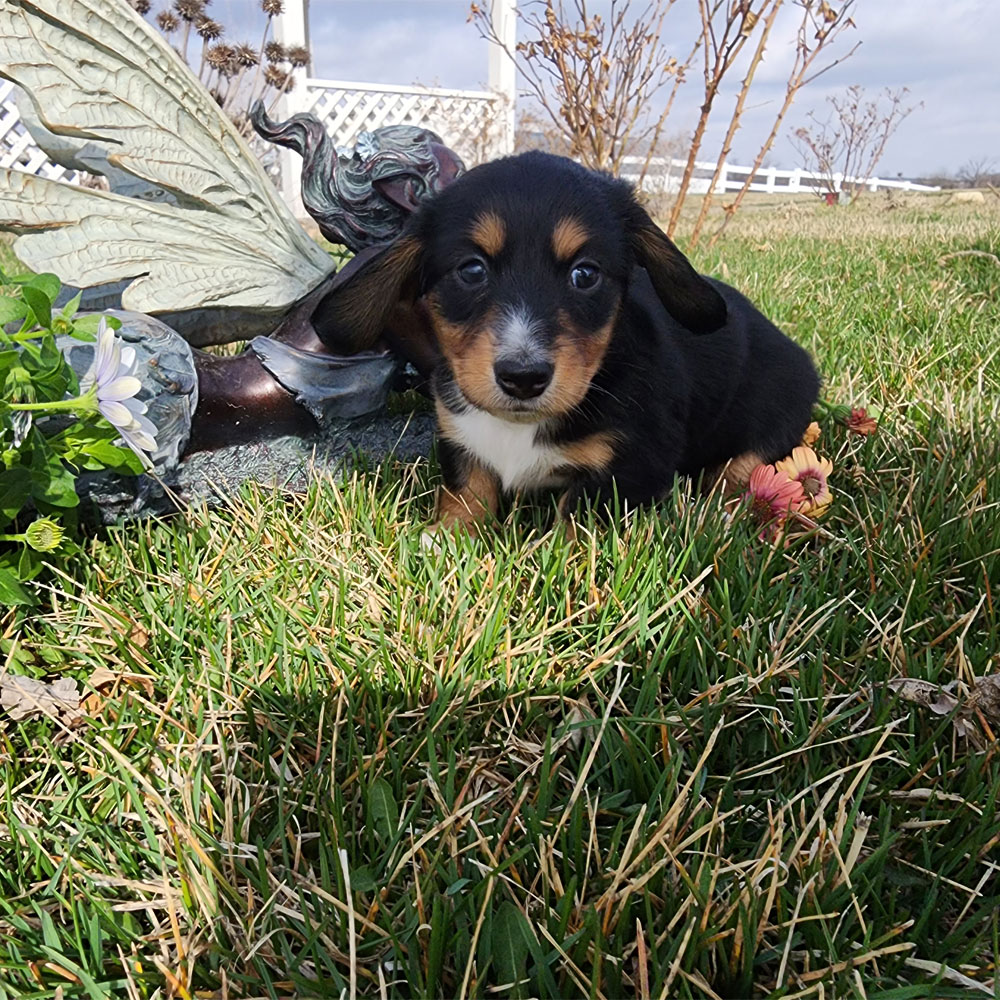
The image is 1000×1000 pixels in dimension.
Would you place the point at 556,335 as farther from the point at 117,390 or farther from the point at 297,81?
the point at 297,81

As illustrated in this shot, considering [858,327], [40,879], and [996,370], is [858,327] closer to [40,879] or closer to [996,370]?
[996,370]

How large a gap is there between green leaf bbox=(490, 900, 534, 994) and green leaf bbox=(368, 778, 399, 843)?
0.81 feet

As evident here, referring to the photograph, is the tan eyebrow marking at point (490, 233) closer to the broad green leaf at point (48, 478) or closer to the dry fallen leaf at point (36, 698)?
the broad green leaf at point (48, 478)

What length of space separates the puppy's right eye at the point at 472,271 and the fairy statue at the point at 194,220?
0.28m

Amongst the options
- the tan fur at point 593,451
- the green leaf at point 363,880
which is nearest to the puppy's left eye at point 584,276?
the tan fur at point 593,451

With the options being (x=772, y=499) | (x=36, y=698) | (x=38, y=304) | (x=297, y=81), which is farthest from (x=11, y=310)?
(x=297, y=81)

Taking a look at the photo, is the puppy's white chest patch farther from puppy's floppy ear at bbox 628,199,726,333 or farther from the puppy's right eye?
puppy's floppy ear at bbox 628,199,726,333

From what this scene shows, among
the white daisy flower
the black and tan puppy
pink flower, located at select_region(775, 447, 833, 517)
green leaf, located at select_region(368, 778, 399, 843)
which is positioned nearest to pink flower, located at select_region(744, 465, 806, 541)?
pink flower, located at select_region(775, 447, 833, 517)

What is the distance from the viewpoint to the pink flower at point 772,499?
240cm

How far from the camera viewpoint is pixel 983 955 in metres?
1.23

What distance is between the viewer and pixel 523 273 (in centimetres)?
207

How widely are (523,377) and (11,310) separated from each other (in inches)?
42.4

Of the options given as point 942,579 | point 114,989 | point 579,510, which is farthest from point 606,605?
point 114,989

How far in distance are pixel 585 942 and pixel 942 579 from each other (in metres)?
1.37
